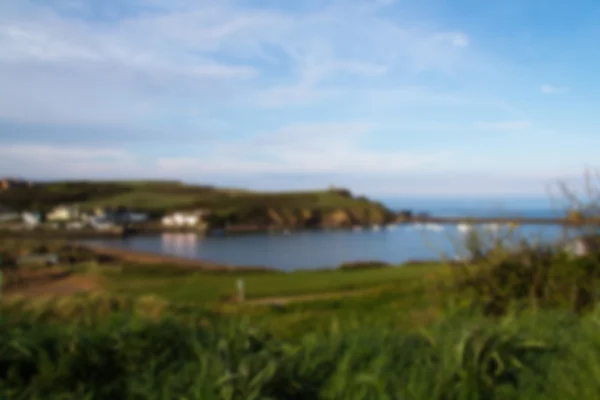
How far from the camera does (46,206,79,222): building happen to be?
78.5 feet

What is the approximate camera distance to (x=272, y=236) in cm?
3009

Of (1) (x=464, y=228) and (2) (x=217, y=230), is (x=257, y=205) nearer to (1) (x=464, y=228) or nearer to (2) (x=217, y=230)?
(2) (x=217, y=230)

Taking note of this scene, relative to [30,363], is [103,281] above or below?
below

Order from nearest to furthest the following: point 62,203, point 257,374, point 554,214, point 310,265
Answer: point 257,374, point 554,214, point 310,265, point 62,203

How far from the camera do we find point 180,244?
26781 millimetres

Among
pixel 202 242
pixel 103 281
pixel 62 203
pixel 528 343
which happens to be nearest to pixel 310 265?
pixel 103 281

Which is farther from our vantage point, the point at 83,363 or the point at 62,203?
the point at 62,203

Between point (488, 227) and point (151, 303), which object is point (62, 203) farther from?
point (488, 227)

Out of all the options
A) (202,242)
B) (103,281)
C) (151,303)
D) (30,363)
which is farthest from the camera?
(202,242)

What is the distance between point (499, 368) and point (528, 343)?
1.31ft

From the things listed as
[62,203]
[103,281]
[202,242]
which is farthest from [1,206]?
[202,242]

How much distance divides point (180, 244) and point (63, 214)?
199 inches

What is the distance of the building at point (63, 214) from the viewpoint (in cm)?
2392

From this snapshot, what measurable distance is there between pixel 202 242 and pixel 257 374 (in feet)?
86.6
